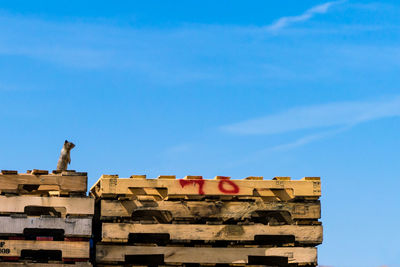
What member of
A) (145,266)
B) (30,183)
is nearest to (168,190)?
(145,266)

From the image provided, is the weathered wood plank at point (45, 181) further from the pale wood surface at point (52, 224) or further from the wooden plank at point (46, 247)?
the wooden plank at point (46, 247)

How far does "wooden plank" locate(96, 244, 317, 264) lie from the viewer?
8398 millimetres

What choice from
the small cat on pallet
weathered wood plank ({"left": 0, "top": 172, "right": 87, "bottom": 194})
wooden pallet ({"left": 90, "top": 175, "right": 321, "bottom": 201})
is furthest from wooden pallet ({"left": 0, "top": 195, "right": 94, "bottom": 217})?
the small cat on pallet

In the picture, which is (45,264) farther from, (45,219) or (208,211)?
(208,211)

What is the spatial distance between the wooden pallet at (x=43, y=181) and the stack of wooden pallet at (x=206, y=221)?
30cm

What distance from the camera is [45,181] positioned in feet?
27.8

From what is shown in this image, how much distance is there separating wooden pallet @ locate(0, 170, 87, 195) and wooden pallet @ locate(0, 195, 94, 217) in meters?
0.10

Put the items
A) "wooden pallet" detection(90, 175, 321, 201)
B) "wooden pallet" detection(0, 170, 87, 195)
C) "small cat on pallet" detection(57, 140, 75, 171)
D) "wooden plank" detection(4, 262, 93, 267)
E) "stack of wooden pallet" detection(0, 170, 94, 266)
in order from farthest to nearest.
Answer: "small cat on pallet" detection(57, 140, 75, 171) → "wooden pallet" detection(90, 175, 321, 201) → "wooden pallet" detection(0, 170, 87, 195) → "stack of wooden pallet" detection(0, 170, 94, 266) → "wooden plank" detection(4, 262, 93, 267)

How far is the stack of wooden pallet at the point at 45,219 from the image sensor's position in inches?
326

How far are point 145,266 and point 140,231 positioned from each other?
0.43 meters

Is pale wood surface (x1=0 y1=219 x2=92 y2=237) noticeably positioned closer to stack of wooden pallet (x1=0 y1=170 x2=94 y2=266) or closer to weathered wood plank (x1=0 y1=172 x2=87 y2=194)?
stack of wooden pallet (x1=0 y1=170 x2=94 y2=266)

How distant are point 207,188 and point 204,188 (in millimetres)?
37

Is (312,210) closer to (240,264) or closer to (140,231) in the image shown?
(240,264)

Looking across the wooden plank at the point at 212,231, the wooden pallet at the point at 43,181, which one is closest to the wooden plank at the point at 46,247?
the wooden plank at the point at 212,231
